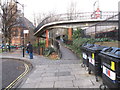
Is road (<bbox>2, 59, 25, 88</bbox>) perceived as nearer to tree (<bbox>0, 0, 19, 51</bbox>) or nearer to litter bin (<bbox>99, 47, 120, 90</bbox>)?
litter bin (<bbox>99, 47, 120, 90</bbox>)

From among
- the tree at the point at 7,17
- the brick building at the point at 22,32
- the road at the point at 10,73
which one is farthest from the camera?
the brick building at the point at 22,32

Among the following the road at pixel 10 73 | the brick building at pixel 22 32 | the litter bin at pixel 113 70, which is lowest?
the road at pixel 10 73

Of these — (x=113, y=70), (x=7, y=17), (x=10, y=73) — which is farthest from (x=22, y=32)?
(x=113, y=70)

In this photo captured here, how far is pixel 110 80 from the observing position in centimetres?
340

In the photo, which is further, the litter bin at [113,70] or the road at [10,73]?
the road at [10,73]

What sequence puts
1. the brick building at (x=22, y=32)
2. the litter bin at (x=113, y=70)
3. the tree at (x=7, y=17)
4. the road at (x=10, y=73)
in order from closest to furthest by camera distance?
the litter bin at (x=113, y=70) → the road at (x=10, y=73) → the tree at (x=7, y=17) → the brick building at (x=22, y=32)

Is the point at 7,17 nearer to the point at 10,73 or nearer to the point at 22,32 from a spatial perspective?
the point at 22,32

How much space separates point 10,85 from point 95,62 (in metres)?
3.54

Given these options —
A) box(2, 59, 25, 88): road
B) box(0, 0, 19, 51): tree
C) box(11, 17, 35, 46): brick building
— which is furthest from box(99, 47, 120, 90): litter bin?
box(0, 0, 19, 51): tree

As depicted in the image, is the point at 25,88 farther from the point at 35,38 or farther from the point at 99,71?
the point at 35,38

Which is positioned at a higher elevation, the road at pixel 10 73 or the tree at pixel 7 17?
the tree at pixel 7 17

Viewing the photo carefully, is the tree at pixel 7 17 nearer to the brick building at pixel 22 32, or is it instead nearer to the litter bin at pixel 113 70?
the brick building at pixel 22 32

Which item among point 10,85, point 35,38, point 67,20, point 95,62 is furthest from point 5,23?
point 95,62

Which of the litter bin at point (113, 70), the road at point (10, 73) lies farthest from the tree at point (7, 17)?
the litter bin at point (113, 70)
